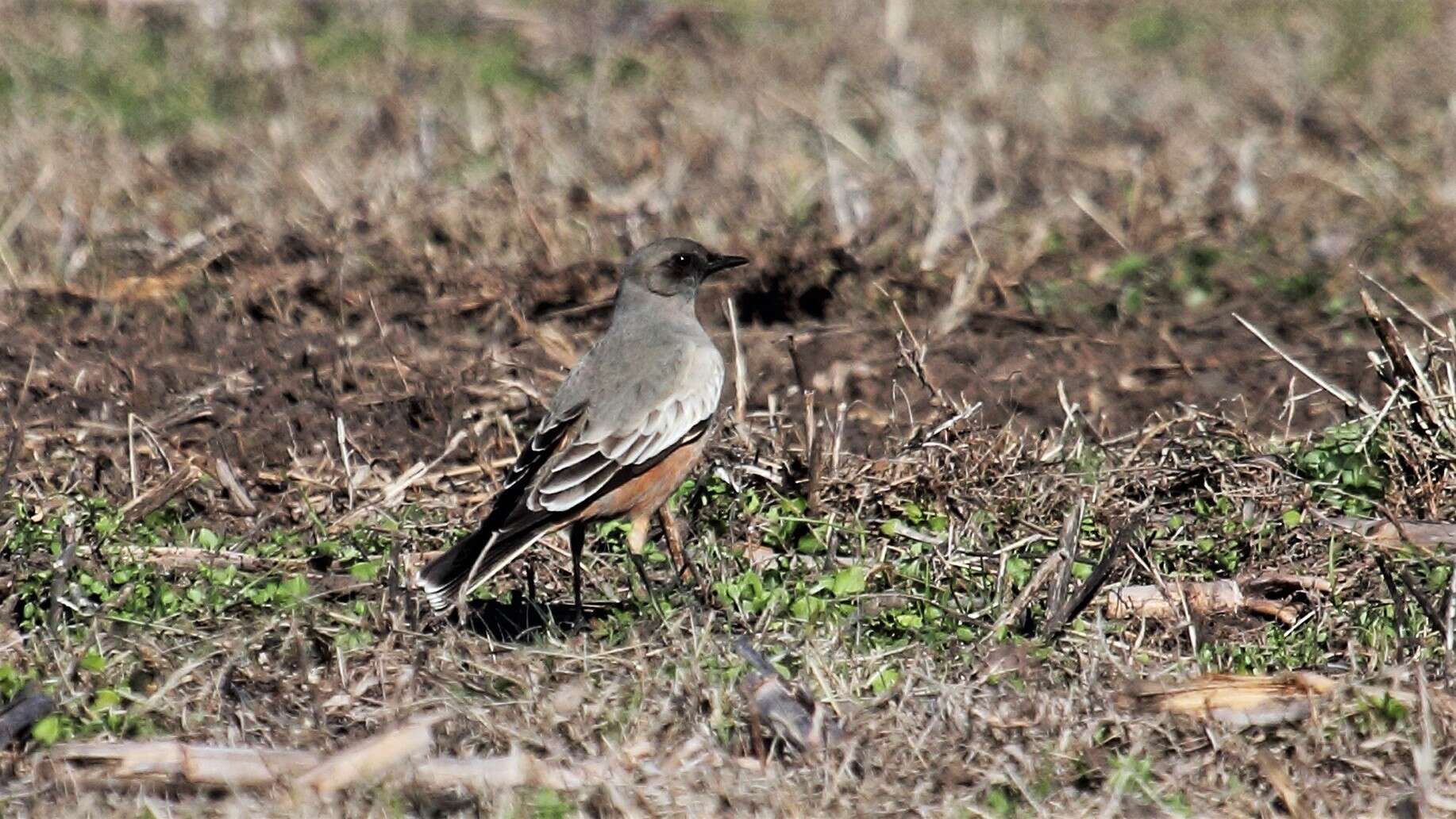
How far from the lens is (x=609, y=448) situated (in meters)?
7.29

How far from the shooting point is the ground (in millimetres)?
5840

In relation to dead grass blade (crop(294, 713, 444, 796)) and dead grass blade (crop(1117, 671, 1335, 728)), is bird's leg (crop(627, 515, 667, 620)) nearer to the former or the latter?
dead grass blade (crop(294, 713, 444, 796))

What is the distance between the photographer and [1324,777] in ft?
18.3

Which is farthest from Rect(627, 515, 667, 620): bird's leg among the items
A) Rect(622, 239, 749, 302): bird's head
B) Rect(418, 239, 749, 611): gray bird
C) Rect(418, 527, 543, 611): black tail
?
Rect(622, 239, 749, 302): bird's head

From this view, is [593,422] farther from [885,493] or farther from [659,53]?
[659,53]

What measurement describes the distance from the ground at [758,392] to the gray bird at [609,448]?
0.85 ft

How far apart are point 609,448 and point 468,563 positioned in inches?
31.6

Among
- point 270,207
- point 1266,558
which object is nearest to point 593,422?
point 1266,558

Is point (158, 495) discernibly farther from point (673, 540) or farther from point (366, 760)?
point (366, 760)

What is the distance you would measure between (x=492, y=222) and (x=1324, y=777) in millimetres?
6320

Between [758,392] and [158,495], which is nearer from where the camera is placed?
[158,495]

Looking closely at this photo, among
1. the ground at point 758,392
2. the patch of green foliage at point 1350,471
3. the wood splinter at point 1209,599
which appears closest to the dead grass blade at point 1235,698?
the ground at point 758,392

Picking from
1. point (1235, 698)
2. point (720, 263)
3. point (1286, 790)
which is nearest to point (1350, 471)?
point (1235, 698)

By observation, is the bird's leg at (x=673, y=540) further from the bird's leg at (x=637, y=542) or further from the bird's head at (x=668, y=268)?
the bird's head at (x=668, y=268)
